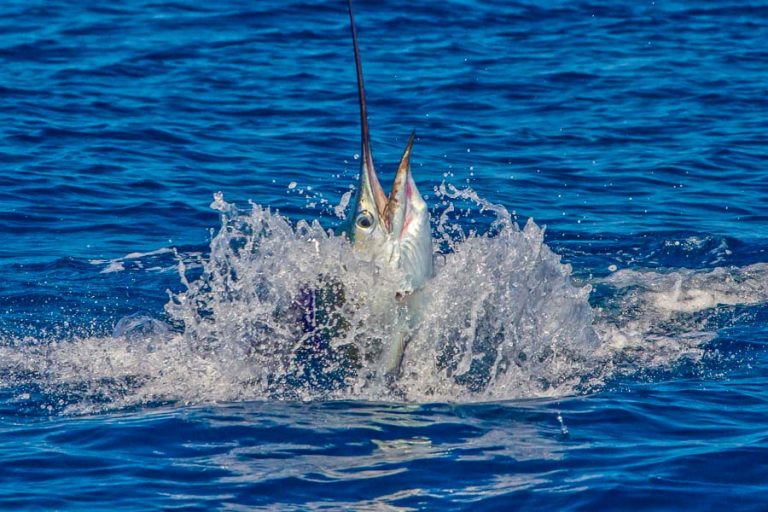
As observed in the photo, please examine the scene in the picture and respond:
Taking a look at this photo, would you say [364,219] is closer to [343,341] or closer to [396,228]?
[396,228]

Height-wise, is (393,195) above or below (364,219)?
above

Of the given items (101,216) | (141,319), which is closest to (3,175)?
(101,216)

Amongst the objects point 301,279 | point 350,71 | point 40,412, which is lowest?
point 40,412

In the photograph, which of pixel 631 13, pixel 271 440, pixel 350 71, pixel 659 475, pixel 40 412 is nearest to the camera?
pixel 659 475

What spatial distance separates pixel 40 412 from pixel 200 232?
403 centimetres

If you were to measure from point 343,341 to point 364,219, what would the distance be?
0.79 m

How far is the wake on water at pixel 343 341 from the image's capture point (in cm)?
674

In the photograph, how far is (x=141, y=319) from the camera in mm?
7945

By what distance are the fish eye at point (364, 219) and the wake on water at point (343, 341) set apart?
0.57 ft

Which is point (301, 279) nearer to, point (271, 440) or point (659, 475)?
point (271, 440)

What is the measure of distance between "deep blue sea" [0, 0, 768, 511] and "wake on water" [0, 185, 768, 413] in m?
0.02

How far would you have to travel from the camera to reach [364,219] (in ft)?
21.1

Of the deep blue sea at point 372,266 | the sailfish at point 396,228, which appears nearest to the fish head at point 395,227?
the sailfish at point 396,228

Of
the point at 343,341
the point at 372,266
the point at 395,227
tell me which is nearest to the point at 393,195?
the point at 395,227
